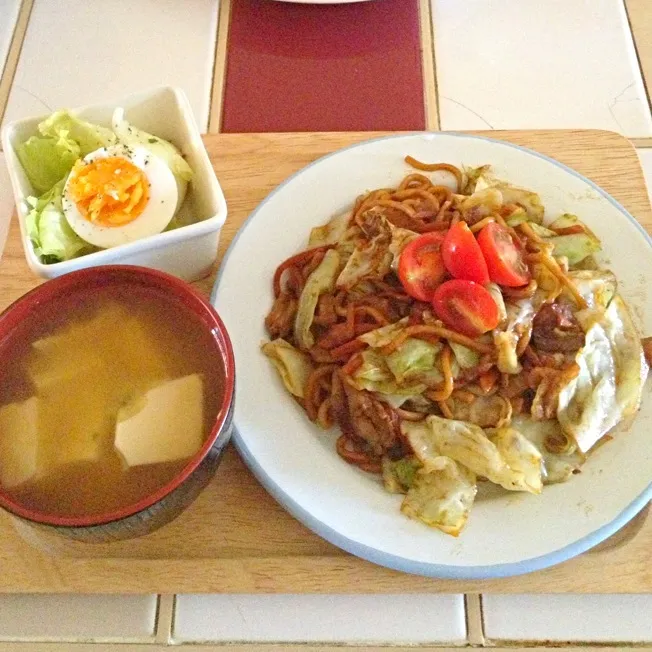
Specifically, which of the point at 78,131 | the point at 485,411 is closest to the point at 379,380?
the point at 485,411

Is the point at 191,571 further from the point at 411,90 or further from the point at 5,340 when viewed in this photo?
the point at 411,90

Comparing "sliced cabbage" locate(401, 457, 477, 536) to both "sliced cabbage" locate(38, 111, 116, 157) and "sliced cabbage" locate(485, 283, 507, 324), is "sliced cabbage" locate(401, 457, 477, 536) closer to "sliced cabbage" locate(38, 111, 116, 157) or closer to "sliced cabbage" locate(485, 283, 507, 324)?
"sliced cabbage" locate(485, 283, 507, 324)

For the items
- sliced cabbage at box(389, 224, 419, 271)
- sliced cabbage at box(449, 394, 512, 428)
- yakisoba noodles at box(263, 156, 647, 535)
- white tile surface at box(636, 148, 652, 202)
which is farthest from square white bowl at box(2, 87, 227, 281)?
white tile surface at box(636, 148, 652, 202)

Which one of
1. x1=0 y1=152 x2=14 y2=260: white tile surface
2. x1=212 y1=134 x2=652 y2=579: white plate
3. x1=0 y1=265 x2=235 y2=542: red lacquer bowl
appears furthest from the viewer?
x1=0 y1=152 x2=14 y2=260: white tile surface

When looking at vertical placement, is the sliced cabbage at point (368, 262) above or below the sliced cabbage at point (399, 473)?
above

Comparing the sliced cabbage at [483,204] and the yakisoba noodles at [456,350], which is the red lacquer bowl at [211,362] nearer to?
the yakisoba noodles at [456,350]

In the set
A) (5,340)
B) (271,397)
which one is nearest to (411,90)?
(271,397)

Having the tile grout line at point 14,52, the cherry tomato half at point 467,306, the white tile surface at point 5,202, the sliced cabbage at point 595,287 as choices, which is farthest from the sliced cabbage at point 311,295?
the tile grout line at point 14,52
